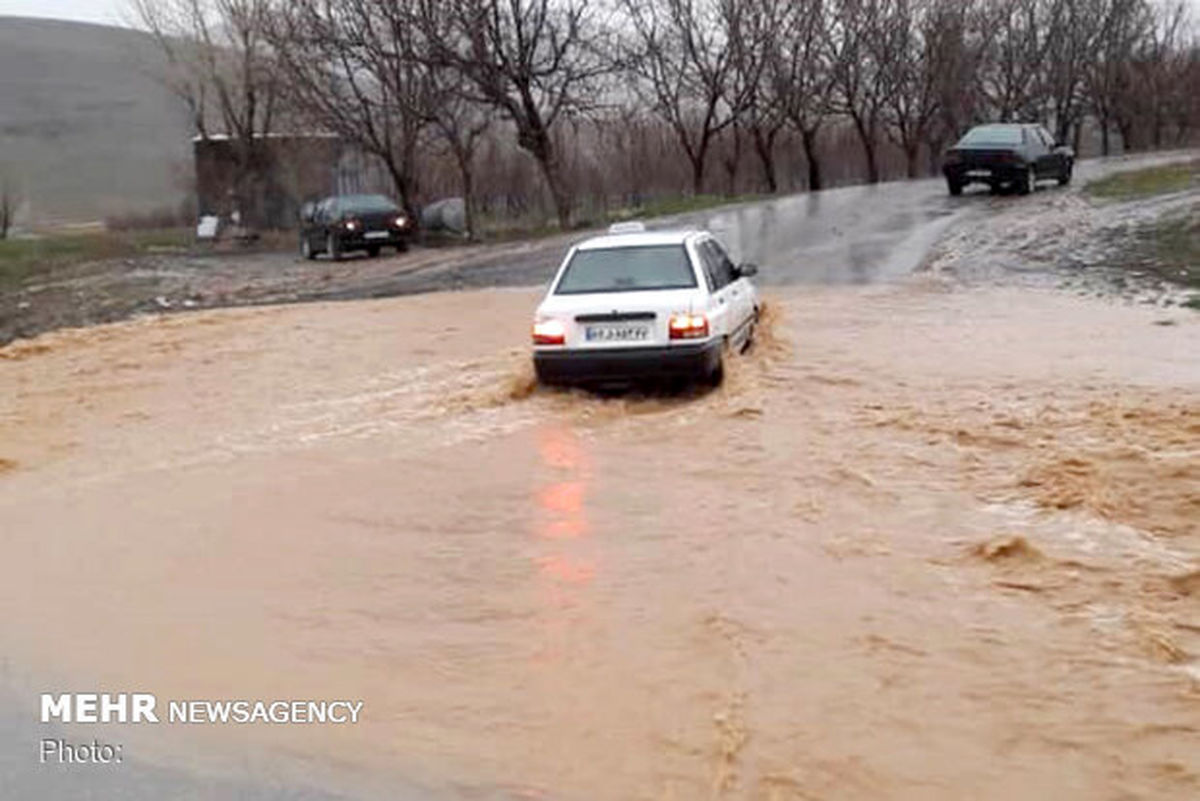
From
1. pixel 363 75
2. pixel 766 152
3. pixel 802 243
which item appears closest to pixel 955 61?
pixel 766 152

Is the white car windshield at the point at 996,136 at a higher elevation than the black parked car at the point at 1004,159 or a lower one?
higher

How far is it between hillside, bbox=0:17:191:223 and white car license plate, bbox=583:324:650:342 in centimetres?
4397

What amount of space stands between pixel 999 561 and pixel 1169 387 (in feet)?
16.4

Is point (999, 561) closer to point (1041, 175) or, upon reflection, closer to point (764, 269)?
point (764, 269)

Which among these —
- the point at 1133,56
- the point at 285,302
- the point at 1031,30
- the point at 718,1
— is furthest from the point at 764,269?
the point at 1133,56

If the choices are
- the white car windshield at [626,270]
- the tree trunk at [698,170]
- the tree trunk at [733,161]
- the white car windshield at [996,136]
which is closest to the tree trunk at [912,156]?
the tree trunk at [733,161]

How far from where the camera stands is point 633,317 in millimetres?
10969

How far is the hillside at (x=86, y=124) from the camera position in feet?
188

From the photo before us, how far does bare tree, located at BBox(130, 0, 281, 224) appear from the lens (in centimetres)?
4062

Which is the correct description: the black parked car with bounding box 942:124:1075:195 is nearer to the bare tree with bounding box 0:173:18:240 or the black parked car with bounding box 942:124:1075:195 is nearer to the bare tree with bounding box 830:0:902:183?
the bare tree with bounding box 830:0:902:183

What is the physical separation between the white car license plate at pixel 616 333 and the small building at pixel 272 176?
→ 106 ft

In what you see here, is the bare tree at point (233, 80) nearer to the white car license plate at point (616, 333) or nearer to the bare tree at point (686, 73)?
the bare tree at point (686, 73)

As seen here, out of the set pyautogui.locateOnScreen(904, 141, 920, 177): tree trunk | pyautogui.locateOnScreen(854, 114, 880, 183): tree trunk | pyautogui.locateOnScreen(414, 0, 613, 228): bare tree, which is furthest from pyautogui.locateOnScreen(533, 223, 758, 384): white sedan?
pyautogui.locateOnScreen(904, 141, 920, 177): tree trunk

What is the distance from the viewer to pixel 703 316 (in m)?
11.1
